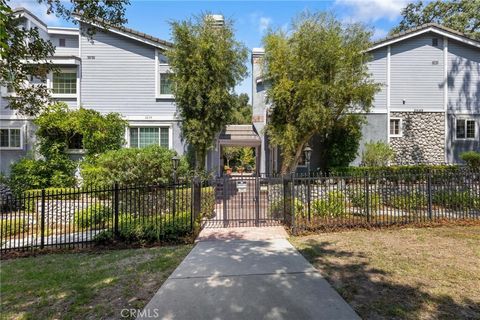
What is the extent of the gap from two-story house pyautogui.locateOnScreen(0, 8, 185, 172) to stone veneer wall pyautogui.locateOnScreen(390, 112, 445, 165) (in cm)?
1307

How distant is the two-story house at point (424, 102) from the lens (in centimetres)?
1695

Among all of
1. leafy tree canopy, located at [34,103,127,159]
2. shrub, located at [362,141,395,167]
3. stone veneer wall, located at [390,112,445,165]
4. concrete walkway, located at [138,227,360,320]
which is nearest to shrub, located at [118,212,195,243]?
concrete walkway, located at [138,227,360,320]

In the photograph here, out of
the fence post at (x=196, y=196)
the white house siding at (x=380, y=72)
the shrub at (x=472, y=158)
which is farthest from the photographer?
the white house siding at (x=380, y=72)

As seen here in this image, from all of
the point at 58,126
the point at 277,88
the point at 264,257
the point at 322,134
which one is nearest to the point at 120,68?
Answer: the point at 58,126

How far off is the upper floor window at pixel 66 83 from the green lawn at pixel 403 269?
538 inches

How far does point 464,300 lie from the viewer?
384 cm

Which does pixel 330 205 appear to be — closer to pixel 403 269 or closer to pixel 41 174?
pixel 403 269

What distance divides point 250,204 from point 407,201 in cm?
497

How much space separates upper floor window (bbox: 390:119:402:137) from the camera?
17087 mm

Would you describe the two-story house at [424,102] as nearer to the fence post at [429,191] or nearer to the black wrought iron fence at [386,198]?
the black wrought iron fence at [386,198]

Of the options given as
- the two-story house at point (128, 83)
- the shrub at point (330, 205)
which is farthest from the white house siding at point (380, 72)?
the two-story house at point (128, 83)

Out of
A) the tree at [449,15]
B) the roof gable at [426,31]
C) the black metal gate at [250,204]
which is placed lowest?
the black metal gate at [250,204]

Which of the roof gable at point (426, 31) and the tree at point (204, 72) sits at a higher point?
the roof gable at point (426, 31)

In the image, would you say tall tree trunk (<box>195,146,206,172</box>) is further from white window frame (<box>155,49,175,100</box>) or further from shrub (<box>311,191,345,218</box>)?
shrub (<box>311,191,345,218</box>)
